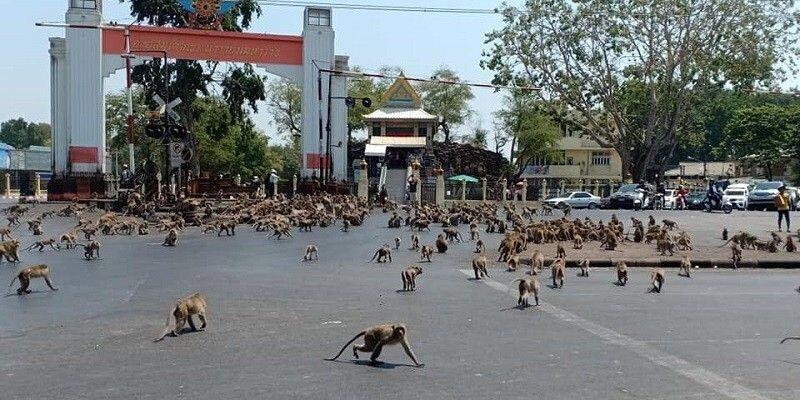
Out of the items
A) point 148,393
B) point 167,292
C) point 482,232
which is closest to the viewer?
point 148,393

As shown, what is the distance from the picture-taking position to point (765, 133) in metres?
77.9

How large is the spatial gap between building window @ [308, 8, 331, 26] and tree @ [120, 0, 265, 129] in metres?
6.76

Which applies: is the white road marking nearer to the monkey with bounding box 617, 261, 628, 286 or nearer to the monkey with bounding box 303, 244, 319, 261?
the monkey with bounding box 617, 261, 628, 286

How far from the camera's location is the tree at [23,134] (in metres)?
137

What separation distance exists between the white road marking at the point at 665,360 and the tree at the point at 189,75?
46856mm

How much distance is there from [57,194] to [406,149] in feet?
106

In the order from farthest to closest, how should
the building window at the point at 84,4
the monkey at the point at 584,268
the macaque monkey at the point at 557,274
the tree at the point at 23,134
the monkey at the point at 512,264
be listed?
the tree at the point at 23,134 < the building window at the point at 84,4 < the monkey at the point at 512,264 < the monkey at the point at 584,268 < the macaque monkey at the point at 557,274

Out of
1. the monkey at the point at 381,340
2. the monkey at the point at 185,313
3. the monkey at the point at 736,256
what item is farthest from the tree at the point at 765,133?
the monkey at the point at 381,340

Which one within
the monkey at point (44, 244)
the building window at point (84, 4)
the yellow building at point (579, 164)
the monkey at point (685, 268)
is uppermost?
the building window at point (84, 4)

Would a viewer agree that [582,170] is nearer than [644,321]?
No

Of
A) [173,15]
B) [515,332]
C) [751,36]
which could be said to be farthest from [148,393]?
[751,36]

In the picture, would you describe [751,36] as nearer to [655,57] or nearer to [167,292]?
[655,57]

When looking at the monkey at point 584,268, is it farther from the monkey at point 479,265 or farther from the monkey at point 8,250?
the monkey at point 8,250

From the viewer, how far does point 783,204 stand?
29219 millimetres
